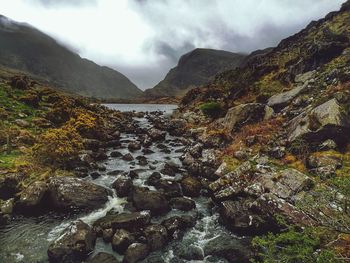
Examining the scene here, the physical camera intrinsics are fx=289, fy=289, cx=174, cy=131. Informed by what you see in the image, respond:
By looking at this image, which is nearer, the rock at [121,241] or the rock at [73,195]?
the rock at [121,241]

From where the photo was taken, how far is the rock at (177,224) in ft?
64.9

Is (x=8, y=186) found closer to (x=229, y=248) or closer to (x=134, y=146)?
(x=229, y=248)

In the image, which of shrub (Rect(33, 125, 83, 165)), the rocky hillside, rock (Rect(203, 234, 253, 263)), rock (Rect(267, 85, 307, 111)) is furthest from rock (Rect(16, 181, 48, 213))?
rock (Rect(267, 85, 307, 111))

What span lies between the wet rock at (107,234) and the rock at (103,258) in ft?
5.75

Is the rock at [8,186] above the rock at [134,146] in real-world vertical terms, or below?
below

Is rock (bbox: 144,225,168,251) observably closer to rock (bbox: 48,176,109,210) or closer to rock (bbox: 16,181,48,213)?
rock (bbox: 48,176,109,210)

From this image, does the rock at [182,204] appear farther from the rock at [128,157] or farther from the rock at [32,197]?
the rock at [128,157]

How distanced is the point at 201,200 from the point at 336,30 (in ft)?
241

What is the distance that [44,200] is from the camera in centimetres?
2277

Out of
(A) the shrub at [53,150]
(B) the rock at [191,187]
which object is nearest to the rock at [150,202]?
(B) the rock at [191,187]

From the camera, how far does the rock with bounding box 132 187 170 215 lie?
2270 cm

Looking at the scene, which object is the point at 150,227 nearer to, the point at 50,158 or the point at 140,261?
the point at 140,261

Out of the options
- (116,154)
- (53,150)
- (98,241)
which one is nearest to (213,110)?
(116,154)

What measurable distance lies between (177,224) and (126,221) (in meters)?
3.58
